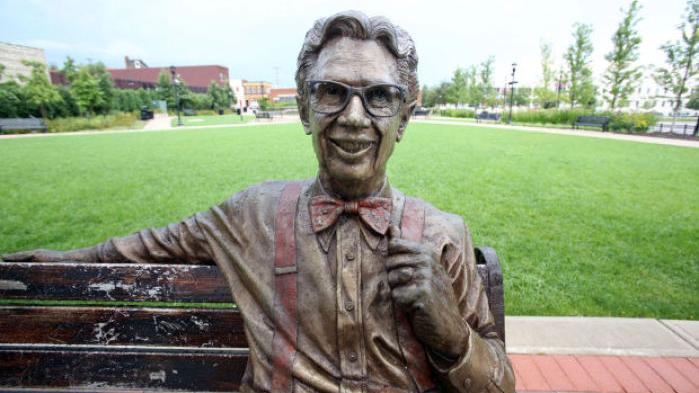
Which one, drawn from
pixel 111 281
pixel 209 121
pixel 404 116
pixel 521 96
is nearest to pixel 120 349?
pixel 111 281

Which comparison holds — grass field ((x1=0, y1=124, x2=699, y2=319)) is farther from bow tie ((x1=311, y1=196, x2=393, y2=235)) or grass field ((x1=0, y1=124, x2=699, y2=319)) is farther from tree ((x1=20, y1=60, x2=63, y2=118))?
tree ((x1=20, y1=60, x2=63, y2=118))

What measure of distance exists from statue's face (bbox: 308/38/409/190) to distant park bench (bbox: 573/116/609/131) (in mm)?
26338

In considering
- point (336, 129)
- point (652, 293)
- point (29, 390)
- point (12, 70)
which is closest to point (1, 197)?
point (29, 390)

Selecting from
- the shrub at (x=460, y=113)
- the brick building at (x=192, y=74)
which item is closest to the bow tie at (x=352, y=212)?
the shrub at (x=460, y=113)

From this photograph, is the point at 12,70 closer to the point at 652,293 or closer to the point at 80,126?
the point at 80,126

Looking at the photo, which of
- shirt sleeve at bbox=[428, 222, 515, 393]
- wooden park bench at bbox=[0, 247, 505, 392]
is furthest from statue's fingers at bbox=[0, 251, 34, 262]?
shirt sleeve at bbox=[428, 222, 515, 393]

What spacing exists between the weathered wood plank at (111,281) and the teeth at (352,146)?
2.77 ft

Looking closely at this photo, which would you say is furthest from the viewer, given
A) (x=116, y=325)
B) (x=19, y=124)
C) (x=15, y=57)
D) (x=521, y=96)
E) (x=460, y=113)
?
(x=521, y=96)

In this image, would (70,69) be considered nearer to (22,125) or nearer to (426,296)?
(22,125)

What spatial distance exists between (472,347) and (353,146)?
769 millimetres

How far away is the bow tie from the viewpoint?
147 centimetres

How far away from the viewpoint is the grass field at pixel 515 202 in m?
4.40

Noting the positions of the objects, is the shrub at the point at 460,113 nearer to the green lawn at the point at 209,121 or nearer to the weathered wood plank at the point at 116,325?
the green lawn at the point at 209,121

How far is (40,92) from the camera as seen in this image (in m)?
30.4
